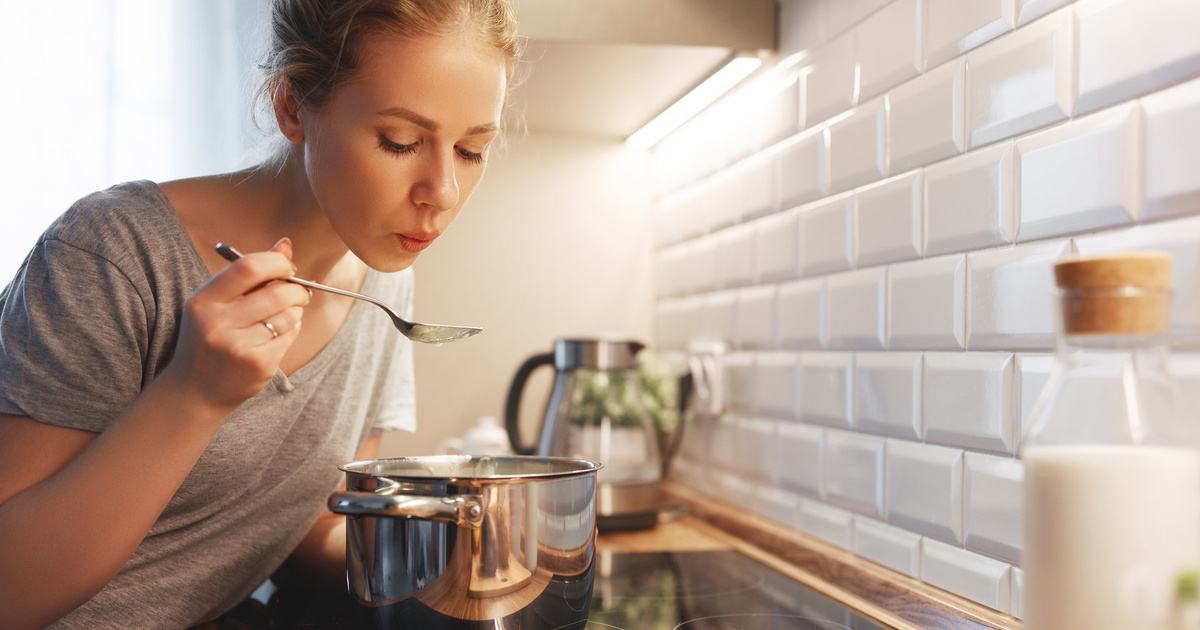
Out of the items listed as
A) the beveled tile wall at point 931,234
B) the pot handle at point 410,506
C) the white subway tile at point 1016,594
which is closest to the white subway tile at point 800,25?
the beveled tile wall at point 931,234

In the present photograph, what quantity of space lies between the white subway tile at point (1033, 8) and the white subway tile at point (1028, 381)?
28 centimetres

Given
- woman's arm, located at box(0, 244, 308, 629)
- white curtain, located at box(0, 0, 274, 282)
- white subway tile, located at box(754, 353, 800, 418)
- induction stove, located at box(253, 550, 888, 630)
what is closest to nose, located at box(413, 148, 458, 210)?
woman's arm, located at box(0, 244, 308, 629)

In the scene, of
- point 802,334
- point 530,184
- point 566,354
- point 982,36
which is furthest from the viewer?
point 530,184

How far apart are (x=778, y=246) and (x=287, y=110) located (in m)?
0.66

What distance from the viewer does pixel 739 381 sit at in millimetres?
1244

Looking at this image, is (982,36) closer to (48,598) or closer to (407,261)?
(407,261)

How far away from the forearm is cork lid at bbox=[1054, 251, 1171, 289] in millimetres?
573

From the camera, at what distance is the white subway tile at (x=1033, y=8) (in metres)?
0.65

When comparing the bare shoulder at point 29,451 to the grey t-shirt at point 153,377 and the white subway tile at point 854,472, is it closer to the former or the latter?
the grey t-shirt at point 153,377

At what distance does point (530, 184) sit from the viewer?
157cm

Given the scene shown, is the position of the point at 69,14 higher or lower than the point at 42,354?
higher

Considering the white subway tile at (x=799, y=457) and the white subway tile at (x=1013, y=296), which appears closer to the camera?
the white subway tile at (x=1013, y=296)

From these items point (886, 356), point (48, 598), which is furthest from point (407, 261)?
point (886, 356)

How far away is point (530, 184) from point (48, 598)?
1.10 meters
